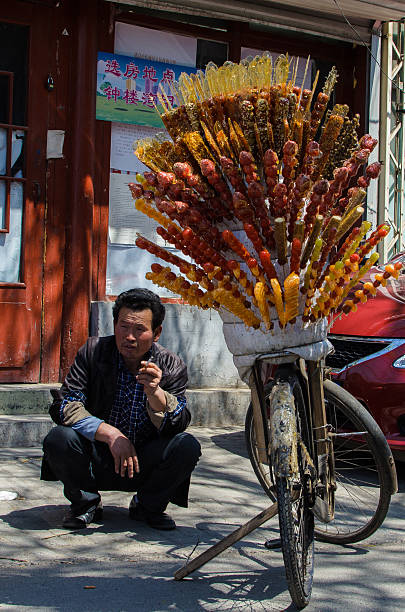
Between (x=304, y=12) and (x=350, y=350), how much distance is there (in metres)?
4.03

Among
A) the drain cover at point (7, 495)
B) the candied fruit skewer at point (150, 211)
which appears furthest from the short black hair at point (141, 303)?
the drain cover at point (7, 495)

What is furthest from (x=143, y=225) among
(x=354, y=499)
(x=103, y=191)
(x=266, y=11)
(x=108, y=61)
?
(x=354, y=499)

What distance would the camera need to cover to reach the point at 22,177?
21.8 ft

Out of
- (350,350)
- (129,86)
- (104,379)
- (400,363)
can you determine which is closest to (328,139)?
(104,379)

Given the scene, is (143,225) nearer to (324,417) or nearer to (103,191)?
(103,191)

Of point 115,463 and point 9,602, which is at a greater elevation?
point 115,463

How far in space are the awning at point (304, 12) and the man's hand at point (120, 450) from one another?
4605mm

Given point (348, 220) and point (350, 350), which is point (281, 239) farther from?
point (350, 350)

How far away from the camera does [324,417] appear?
11.3 feet

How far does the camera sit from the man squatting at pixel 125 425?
3746 mm

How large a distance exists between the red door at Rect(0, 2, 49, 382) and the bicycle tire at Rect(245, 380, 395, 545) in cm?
303

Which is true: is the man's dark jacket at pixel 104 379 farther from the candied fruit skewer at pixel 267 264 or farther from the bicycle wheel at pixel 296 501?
the candied fruit skewer at pixel 267 264

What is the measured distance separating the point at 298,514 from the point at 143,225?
4.56 metres

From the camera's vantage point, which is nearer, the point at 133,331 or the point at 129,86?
the point at 133,331
